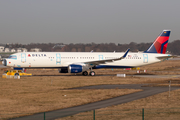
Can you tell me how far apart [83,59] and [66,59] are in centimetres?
377

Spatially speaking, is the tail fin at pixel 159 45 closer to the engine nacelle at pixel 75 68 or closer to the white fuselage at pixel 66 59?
the white fuselage at pixel 66 59

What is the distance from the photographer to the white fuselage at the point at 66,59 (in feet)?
161

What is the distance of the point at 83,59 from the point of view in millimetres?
52562

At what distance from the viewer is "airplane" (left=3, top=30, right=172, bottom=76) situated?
49.2 metres

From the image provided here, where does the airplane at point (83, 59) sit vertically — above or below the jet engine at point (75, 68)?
above

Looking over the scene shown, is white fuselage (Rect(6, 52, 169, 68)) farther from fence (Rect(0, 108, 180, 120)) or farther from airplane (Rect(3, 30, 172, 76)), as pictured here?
fence (Rect(0, 108, 180, 120))

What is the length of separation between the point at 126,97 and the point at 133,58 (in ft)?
95.6

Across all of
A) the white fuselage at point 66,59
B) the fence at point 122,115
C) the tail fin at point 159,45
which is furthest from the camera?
the tail fin at point 159,45

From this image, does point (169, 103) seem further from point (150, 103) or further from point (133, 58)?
point (133, 58)

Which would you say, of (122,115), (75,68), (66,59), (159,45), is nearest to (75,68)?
(75,68)

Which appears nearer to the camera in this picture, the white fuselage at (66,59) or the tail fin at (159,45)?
the white fuselage at (66,59)

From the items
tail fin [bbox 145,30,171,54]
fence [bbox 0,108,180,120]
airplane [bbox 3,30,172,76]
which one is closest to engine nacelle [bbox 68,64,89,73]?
airplane [bbox 3,30,172,76]

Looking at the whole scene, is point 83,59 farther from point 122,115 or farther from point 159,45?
point 122,115

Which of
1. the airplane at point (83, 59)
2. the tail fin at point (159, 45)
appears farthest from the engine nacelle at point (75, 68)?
the tail fin at point (159, 45)
